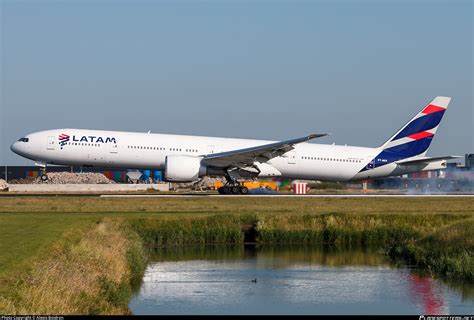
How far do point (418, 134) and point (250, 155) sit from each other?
1475 centimetres

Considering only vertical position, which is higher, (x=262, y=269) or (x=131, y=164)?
(x=131, y=164)

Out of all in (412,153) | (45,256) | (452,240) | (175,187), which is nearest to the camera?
(45,256)

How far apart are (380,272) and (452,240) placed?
432 cm

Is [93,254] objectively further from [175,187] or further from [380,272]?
[175,187]

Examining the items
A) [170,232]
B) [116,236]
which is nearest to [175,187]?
[170,232]

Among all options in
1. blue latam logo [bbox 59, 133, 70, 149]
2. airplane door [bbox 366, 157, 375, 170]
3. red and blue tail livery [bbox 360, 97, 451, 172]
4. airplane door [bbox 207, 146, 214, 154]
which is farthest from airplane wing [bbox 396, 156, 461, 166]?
blue latam logo [bbox 59, 133, 70, 149]

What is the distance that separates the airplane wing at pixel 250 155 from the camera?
5453 centimetres

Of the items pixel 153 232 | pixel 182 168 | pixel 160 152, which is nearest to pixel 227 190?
pixel 182 168

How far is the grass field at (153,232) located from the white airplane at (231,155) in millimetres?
3577

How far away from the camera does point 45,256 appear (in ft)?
81.9

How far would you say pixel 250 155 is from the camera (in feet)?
182

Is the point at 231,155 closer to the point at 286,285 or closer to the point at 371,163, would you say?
the point at 371,163

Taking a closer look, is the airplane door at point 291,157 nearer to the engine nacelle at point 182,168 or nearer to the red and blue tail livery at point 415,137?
the red and blue tail livery at point 415,137

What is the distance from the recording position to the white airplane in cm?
5553
